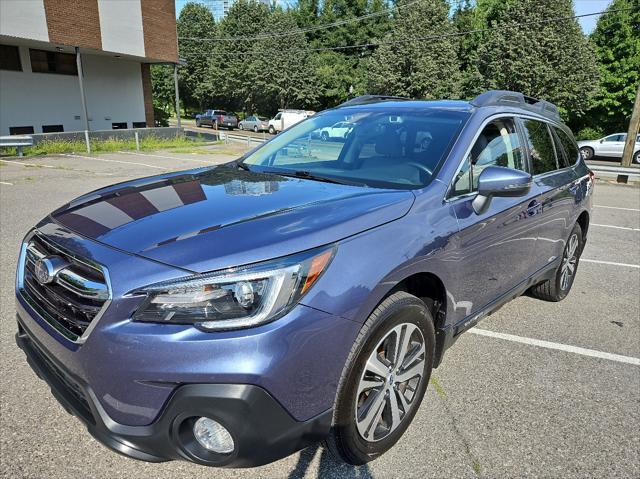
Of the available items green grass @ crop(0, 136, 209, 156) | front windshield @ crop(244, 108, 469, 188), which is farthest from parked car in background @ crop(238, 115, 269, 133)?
front windshield @ crop(244, 108, 469, 188)

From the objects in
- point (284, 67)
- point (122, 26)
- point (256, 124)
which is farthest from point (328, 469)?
point (284, 67)

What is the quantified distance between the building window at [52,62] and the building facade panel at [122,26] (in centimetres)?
322

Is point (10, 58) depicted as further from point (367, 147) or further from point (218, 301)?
point (218, 301)

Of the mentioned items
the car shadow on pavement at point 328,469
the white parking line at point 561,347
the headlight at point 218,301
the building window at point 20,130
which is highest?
the headlight at point 218,301

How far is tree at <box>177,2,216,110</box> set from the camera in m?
62.1

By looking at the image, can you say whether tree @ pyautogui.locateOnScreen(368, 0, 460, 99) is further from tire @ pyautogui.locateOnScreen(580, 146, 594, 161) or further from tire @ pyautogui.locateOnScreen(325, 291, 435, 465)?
tire @ pyautogui.locateOnScreen(325, 291, 435, 465)

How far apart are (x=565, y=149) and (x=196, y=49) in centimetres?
6567

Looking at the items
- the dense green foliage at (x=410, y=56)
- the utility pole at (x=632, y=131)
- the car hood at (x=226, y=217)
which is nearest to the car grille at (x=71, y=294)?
the car hood at (x=226, y=217)

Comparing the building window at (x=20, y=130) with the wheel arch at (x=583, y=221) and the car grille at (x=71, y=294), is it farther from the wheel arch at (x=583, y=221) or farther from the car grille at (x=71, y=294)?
the wheel arch at (x=583, y=221)

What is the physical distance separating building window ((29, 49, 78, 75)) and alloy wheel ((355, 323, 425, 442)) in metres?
25.9

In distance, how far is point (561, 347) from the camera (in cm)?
377

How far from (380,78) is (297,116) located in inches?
359

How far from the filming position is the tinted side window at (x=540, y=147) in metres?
3.69

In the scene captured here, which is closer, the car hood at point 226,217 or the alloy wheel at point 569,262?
the car hood at point 226,217
